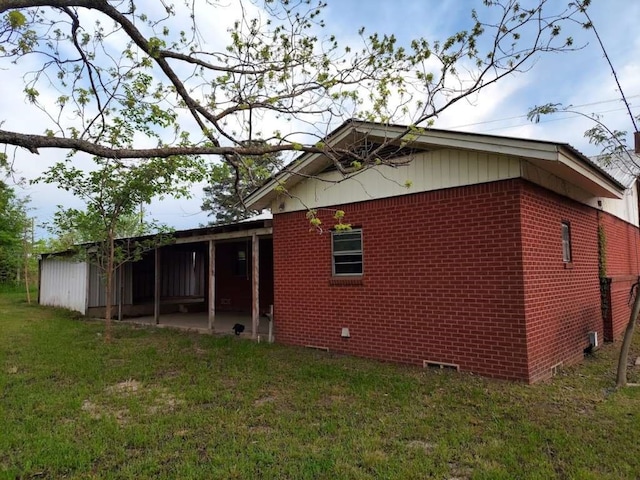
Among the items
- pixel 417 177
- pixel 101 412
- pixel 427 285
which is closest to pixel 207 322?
pixel 101 412

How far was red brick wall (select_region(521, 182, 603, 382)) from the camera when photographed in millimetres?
6590

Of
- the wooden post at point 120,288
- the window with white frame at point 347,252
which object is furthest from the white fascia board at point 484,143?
the wooden post at point 120,288

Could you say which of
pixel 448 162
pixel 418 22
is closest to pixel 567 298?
pixel 448 162

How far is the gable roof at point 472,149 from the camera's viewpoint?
6.06 metres

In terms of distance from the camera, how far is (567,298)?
26.1ft

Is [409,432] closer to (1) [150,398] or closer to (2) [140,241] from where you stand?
(1) [150,398]

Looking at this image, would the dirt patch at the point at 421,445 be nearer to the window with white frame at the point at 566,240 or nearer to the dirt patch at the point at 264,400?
the dirt patch at the point at 264,400

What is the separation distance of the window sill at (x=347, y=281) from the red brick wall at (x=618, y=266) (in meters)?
5.89

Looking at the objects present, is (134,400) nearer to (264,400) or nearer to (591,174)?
(264,400)

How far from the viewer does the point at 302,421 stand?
5023 millimetres

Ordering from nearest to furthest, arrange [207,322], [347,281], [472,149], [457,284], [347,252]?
[472,149], [457,284], [347,281], [347,252], [207,322]

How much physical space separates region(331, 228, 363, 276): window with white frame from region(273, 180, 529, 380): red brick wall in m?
0.16

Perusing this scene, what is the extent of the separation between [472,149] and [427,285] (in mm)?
2256

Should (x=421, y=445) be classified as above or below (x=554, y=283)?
below
